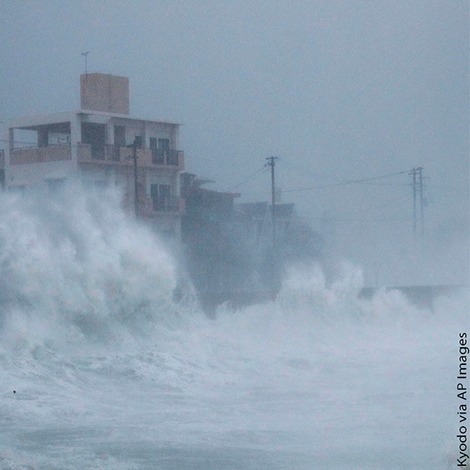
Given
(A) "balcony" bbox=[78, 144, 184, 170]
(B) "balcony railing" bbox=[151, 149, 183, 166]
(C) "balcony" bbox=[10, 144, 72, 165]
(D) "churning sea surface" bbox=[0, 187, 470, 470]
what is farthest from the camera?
(B) "balcony railing" bbox=[151, 149, 183, 166]

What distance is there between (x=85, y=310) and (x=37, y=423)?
6.13 m

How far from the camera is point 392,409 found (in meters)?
11.6

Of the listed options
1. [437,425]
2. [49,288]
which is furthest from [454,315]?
[437,425]

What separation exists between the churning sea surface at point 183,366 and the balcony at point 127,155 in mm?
7490

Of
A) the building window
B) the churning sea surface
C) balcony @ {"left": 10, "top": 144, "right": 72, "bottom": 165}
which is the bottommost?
the churning sea surface

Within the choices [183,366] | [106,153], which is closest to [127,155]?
[106,153]

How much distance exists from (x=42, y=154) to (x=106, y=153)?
2.10 m

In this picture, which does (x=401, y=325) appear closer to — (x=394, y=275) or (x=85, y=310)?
(x=85, y=310)

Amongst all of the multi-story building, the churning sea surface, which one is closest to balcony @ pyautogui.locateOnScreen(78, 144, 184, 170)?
the multi-story building

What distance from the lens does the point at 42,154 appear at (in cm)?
2961

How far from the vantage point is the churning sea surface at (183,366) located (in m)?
9.41

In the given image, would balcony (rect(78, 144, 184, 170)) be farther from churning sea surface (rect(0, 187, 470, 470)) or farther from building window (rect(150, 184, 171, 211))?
churning sea surface (rect(0, 187, 470, 470))

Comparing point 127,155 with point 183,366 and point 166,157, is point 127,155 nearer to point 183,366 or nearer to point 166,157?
point 166,157

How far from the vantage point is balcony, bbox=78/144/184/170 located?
95.2 ft
